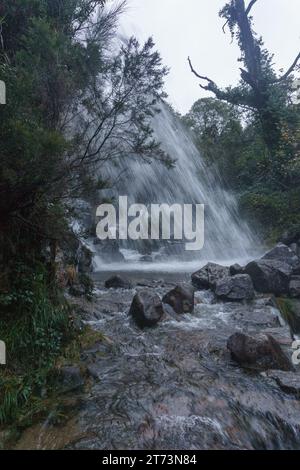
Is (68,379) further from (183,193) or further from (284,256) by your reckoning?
(183,193)

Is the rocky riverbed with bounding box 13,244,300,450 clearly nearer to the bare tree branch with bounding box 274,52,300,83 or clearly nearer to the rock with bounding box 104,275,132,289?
the rock with bounding box 104,275,132,289

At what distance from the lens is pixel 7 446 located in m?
3.06

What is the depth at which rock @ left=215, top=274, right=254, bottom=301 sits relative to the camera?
792 centimetres

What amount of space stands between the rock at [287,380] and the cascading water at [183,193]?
10388 millimetres

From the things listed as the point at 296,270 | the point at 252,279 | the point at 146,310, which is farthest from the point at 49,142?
the point at 296,270

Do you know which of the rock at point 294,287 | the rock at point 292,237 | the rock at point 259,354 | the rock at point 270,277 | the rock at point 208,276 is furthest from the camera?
the rock at point 292,237

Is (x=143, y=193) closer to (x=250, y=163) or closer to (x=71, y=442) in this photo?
(x=250, y=163)

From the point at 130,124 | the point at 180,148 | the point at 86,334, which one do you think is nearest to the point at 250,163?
the point at 180,148

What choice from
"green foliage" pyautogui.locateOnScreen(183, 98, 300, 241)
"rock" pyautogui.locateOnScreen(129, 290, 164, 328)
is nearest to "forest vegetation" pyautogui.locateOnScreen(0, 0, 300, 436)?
"rock" pyautogui.locateOnScreen(129, 290, 164, 328)

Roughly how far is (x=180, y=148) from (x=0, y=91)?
724 inches

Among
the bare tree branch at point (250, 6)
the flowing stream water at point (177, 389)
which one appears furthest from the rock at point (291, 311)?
the bare tree branch at point (250, 6)

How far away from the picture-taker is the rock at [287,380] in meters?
4.07

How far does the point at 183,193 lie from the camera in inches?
777

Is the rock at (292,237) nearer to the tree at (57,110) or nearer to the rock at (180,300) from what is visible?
the rock at (180,300)
